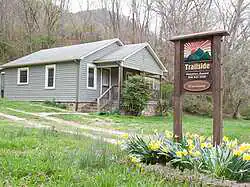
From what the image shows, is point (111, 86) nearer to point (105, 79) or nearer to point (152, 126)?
point (105, 79)

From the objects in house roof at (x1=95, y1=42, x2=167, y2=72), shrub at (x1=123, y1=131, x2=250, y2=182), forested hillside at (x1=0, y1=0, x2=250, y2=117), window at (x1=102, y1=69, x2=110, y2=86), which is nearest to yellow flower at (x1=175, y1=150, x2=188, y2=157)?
shrub at (x1=123, y1=131, x2=250, y2=182)

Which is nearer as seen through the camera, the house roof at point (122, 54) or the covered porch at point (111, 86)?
the covered porch at point (111, 86)

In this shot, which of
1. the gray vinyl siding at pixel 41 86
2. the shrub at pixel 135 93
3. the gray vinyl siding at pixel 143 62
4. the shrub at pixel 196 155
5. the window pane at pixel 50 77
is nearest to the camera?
the shrub at pixel 196 155

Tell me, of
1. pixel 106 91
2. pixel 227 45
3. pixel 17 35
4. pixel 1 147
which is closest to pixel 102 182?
pixel 1 147


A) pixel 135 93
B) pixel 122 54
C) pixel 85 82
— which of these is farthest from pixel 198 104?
pixel 85 82

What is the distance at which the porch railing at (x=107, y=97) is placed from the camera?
21.8 meters

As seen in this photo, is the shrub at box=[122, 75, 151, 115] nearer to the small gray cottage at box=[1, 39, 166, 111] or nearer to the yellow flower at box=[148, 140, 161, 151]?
the small gray cottage at box=[1, 39, 166, 111]

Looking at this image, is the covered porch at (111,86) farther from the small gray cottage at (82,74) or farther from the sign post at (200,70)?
the sign post at (200,70)

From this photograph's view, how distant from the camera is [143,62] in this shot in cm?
2536

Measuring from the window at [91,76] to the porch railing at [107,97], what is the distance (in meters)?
1.10

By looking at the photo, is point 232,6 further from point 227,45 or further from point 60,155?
point 60,155

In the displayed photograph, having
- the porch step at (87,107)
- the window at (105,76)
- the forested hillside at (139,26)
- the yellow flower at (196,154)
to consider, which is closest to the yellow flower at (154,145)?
the yellow flower at (196,154)

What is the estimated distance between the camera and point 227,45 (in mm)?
30031

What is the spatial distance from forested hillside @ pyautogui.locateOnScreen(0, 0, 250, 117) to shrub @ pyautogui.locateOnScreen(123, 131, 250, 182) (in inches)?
954
